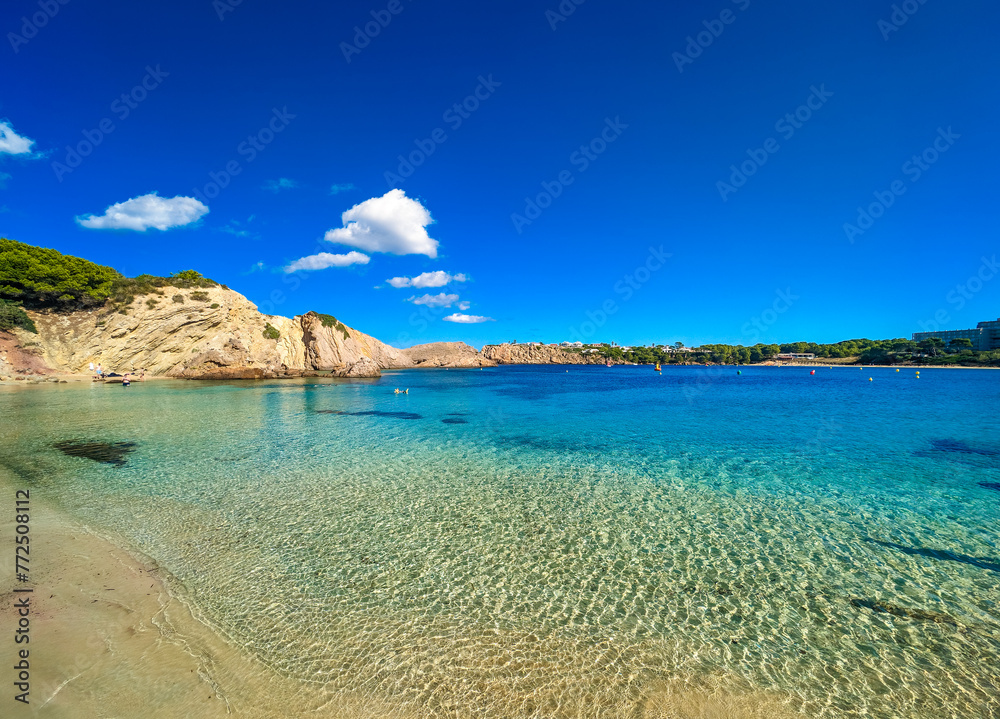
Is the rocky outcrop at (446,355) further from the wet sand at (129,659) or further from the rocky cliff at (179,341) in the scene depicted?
the wet sand at (129,659)

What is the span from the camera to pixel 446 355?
17925 cm

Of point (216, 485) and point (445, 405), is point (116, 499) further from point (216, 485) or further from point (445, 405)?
point (445, 405)

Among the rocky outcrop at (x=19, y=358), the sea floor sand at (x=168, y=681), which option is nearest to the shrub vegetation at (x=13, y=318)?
the rocky outcrop at (x=19, y=358)

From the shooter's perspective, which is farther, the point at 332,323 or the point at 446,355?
the point at 446,355

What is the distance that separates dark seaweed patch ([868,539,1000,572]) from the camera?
24.0 ft

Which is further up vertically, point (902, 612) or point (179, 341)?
point (179, 341)

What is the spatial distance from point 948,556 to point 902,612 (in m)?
3.15

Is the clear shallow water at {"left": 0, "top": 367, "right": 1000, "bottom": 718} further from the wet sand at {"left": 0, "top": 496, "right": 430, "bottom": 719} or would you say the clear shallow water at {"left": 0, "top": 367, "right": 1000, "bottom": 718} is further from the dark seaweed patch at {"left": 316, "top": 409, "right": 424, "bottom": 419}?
the dark seaweed patch at {"left": 316, "top": 409, "right": 424, "bottom": 419}

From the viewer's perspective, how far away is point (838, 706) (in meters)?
4.34

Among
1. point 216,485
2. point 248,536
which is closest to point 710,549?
point 248,536

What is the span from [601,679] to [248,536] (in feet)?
24.6

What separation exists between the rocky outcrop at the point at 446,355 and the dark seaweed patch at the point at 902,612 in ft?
523

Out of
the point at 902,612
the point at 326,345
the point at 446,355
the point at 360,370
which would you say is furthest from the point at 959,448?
the point at 446,355

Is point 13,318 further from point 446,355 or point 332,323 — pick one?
point 446,355
